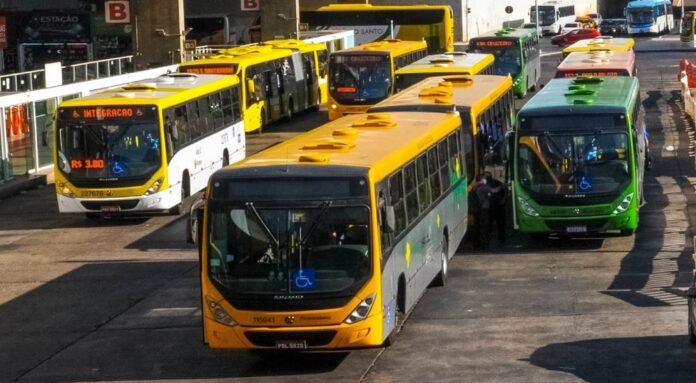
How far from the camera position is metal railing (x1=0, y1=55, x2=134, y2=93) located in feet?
127

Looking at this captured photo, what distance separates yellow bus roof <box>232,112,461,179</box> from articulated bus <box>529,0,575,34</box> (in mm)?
82949

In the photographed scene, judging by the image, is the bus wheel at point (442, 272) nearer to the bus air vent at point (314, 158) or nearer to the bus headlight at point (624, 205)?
the bus headlight at point (624, 205)

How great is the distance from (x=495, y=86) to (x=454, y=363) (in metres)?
16.8

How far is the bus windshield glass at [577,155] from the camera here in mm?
25875

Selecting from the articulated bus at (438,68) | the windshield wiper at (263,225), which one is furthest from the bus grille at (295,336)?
the articulated bus at (438,68)

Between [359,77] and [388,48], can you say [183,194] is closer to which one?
[359,77]

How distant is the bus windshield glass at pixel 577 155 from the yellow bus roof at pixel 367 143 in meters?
1.76

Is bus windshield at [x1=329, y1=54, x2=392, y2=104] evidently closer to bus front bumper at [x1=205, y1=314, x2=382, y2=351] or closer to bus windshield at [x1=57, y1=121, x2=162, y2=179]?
bus windshield at [x1=57, y1=121, x2=162, y2=179]

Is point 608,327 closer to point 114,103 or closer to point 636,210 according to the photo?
point 636,210

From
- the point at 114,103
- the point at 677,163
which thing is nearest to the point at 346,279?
the point at 114,103

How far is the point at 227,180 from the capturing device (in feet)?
56.3

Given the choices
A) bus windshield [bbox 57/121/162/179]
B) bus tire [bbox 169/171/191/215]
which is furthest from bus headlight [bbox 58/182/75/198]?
bus tire [bbox 169/171/191/215]

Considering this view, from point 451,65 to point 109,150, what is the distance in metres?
13.8

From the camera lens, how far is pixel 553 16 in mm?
107062
